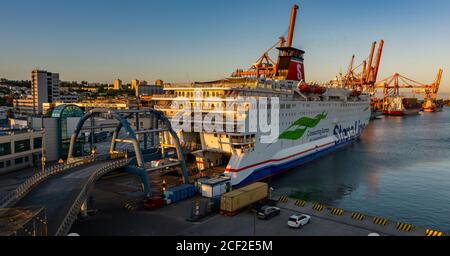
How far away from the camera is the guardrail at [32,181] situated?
2084cm

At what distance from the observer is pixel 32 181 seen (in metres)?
25.0

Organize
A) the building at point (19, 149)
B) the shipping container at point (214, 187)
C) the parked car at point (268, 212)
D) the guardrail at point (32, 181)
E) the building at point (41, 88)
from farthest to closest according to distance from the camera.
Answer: the building at point (41, 88) → the building at point (19, 149) → the shipping container at point (214, 187) → the parked car at point (268, 212) → the guardrail at point (32, 181)

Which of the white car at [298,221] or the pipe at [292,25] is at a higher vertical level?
the pipe at [292,25]

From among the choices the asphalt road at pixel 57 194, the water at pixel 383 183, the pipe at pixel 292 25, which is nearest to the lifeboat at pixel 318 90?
the water at pixel 383 183

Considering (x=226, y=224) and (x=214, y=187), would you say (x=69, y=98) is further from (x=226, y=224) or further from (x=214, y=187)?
(x=226, y=224)

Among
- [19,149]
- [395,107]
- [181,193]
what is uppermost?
[395,107]

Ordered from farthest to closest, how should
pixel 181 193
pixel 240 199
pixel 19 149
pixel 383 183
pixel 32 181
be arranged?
pixel 19 149 → pixel 383 183 → pixel 181 193 → pixel 240 199 → pixel 32 181

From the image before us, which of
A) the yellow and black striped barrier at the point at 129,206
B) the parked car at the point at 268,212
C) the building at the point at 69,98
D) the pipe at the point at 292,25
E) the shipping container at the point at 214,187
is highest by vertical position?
the pipe at the point at 292,25

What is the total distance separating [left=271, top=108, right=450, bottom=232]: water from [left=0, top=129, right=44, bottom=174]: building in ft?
102

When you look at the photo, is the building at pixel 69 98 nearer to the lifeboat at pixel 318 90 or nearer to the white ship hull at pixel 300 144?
the white ship hull at pixel 300 144

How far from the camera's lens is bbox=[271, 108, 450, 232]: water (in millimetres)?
31336

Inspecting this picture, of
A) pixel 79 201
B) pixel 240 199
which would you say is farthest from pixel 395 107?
pixel 79 201

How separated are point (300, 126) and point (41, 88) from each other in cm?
11017

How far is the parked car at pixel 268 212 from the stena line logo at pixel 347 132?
3927 cm
